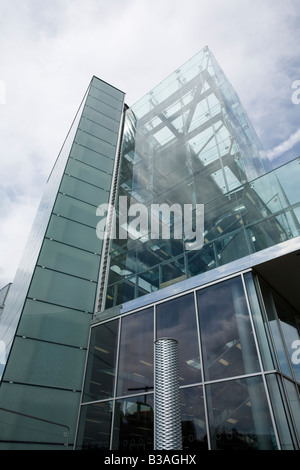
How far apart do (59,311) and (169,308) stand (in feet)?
11.6

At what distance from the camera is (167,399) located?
3.29 metres

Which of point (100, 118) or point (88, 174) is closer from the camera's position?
point (88, 174)

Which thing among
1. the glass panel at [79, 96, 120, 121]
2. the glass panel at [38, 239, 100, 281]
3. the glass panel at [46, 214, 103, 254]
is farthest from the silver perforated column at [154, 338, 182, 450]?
the glass panel at [79, 96, 120, 121]

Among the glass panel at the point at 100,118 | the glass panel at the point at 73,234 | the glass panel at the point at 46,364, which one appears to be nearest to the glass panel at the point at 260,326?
the glass panel at the point at 46,364

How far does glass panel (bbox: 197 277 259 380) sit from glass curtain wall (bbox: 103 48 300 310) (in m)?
0.75

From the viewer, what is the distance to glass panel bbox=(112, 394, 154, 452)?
19.1 feet

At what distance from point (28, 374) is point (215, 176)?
7.86 meters

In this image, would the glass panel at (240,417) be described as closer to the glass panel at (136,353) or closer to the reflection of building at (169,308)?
the reflection of building at (169,308)

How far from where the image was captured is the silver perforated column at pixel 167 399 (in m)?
3.04

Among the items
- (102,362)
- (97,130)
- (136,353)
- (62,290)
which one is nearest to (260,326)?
(136,353)

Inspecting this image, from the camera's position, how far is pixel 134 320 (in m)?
7.75

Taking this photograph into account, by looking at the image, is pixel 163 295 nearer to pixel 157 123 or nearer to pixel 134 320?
pixel 134 320

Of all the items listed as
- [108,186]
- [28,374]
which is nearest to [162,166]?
[108,186]

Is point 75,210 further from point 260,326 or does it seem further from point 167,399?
point 167,399
